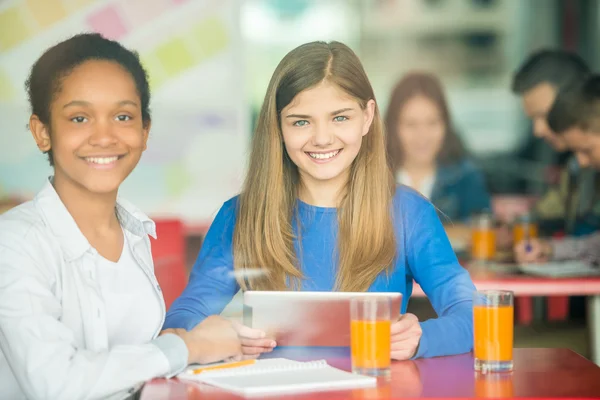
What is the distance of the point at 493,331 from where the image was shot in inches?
67.0

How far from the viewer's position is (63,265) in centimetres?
177

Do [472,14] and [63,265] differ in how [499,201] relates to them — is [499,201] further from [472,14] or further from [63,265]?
[63,265]

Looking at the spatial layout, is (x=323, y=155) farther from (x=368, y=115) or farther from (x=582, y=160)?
(x=582, y=160)

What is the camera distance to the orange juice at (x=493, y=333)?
168 cm

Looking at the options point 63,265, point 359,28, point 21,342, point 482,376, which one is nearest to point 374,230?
point 482,376

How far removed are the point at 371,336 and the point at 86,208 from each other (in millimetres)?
678

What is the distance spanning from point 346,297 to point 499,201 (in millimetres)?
2711

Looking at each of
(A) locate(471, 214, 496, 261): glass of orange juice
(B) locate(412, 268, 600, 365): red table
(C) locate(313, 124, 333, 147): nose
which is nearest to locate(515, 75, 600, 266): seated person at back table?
(A) locate(471, 214, 496, 261): glass of orange juice

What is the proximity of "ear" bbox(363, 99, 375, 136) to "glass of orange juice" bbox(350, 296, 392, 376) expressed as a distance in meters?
0.61

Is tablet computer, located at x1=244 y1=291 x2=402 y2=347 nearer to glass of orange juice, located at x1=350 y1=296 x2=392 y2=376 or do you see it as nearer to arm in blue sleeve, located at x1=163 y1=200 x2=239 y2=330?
glass of orange juice, located at x1=350 y1=296 x2=392 y2=376

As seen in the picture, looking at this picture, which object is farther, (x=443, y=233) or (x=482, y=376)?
(x=443, y=233)

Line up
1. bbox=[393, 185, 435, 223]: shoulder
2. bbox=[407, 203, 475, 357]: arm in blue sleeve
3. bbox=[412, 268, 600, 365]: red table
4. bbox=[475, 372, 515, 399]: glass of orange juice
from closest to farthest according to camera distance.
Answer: bbox=[475, 372, 515, 399]: glass of orange juice → bbox=[407, 203, 475, 357]: arm in blue sleeve → bbox=[393, 185, 435, 223]: shoulder → bbox=[412, 268, 600, 365]: red table

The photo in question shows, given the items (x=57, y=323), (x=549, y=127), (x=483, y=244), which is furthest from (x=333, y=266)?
(x=549, y=127)

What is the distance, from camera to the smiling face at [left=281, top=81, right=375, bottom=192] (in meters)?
2.11
